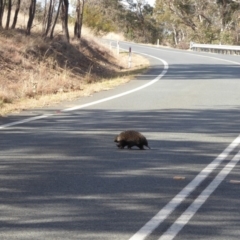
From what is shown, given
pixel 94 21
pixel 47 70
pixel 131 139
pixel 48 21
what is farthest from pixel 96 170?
pixel 94 21

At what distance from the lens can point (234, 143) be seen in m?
11.5

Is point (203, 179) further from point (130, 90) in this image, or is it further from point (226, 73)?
point (226, 73)

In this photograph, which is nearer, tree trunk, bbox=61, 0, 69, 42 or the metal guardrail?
tree trunk, bbox=61, 0, 69, 42

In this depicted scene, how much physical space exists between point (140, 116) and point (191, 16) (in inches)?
2566

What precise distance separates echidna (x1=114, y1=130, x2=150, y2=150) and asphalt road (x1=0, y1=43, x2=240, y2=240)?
0.46 feet

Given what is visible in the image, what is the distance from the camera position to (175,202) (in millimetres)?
7496

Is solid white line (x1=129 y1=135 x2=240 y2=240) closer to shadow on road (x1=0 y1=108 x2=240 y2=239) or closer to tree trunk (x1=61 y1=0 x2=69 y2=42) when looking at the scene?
shadow on road (x1=0 y1=108 x2=240 y2=239)

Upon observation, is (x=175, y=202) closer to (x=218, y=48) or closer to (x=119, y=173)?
(x=119, y=173)

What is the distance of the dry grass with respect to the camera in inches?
724

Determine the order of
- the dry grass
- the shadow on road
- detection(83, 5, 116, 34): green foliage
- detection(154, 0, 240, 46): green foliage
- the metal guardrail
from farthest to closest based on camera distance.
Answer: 1. detection(154, 0, 240, 46): green foliage
2. detection(83, 5, 116, 34): green foliage
3. the metal guardrail
4. the dry grass
5. the shadow on road

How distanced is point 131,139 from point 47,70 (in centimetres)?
1526

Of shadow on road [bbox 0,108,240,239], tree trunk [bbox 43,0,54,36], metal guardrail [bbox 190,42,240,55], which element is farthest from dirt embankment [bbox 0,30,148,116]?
metal guardrail [bbox 190,42,240,55]

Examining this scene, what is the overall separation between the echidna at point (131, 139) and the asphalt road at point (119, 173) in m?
0.14

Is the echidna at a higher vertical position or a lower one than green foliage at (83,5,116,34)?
lower
